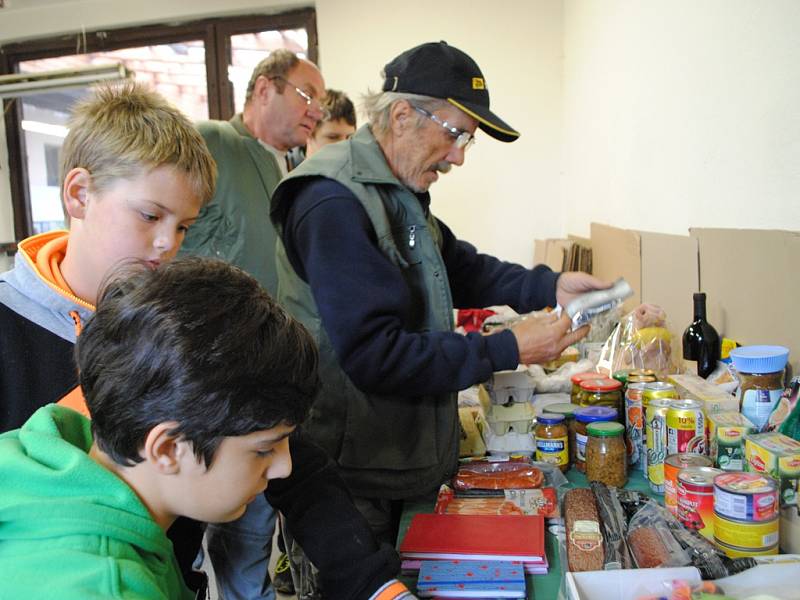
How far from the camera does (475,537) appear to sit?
1.15 metres

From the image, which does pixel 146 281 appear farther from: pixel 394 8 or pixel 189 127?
pixel 394 8

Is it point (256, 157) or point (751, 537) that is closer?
point (751, 537)

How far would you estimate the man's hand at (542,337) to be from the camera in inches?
55.8

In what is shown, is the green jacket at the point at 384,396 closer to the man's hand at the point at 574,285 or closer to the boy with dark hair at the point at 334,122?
the man's hand at the point at 574,285

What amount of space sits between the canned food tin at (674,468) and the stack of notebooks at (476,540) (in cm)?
23

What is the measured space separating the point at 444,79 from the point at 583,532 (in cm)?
97

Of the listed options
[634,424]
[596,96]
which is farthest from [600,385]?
[596,96]

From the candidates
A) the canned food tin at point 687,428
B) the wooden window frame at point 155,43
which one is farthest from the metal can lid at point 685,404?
the wooden window frame at point 155,43

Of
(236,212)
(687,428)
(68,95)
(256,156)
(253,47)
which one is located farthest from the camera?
(68,95)

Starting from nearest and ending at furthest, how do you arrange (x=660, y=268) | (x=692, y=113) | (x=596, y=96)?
(x=692, y=113) → (x=660, y=268) → (x=596, y=96)

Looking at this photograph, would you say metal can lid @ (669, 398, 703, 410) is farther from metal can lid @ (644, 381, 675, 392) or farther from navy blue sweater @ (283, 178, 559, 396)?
navy blue sweater @ (283, 178, 559, 396)

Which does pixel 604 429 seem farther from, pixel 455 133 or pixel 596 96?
pixel 596 96

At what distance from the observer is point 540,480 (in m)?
1.38

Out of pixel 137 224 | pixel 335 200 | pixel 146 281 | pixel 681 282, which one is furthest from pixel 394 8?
pixel 146 281
